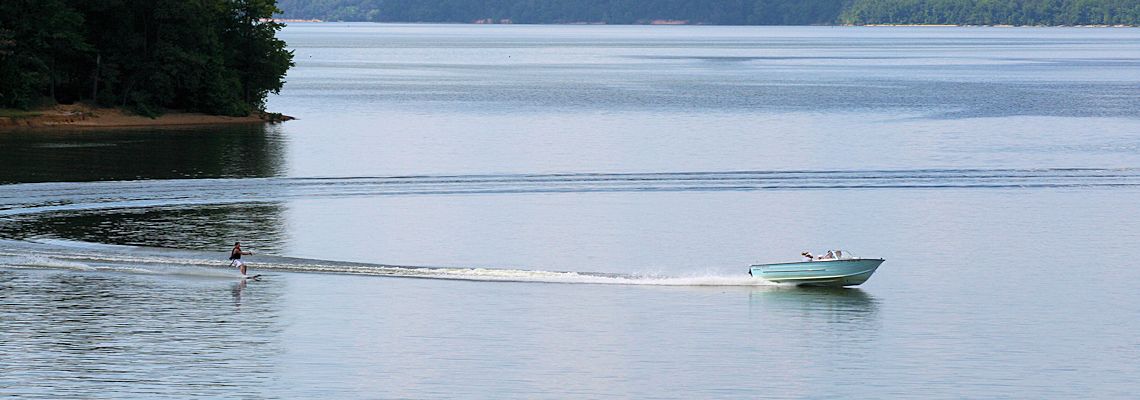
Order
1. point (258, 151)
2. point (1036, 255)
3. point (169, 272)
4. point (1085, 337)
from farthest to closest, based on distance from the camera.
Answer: point (258, 151) < point (1036, 255) < point (169, 272) < point (1085, 337)

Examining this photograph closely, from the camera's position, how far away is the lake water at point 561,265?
153ft

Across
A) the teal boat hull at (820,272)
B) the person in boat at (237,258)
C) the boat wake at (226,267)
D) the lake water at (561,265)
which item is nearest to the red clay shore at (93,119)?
the lake water at (561,265)

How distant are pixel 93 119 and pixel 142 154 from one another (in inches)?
1037

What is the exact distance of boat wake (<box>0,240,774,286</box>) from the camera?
61.4m

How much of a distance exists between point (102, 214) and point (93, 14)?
5908 centimetres

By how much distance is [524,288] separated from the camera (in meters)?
59.8

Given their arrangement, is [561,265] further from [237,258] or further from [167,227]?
[167,227]

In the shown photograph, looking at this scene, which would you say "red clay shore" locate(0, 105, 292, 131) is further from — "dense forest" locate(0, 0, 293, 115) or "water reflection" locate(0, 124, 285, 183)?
"water reflection" locate(0, 124, 285, 183)

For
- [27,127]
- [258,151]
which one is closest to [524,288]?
[258,151]

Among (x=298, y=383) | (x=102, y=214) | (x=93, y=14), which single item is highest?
(x=93, y=14)

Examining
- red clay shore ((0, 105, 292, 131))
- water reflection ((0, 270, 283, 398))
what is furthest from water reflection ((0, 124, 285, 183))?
water reflection ((0, 270, 283, 398))

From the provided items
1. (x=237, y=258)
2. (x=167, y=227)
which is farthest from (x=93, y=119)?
(x=237, y=258)

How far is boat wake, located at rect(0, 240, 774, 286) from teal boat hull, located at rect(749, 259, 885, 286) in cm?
109

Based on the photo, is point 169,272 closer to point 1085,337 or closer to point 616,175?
point 1085,337
